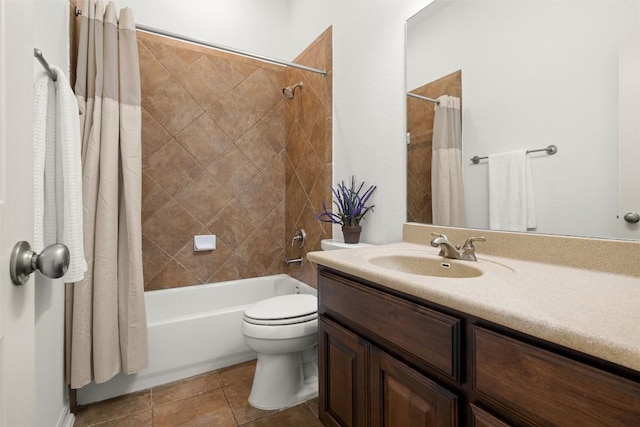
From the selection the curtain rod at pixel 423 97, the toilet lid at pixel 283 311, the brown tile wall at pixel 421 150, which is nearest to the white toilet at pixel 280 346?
the toilet lid at pixel 283 311

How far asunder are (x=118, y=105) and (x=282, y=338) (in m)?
1.50

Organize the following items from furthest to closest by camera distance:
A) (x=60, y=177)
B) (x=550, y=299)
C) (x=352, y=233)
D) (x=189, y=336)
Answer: (x=189, y=336) → (x=352, y=233) → (x=60, y=177) → (x=550, y=299)

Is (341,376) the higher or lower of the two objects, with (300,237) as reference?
lower

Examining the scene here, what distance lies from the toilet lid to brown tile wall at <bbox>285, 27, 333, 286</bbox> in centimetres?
43

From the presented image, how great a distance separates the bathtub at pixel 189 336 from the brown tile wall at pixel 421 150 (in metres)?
1.00

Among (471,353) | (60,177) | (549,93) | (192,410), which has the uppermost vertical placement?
(549,93)

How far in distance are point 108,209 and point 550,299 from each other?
1.83 m

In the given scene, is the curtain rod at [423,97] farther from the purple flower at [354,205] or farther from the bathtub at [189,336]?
the bathtub at [189,336]

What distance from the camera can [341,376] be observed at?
1172mm

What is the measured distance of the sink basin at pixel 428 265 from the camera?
3.62 feet

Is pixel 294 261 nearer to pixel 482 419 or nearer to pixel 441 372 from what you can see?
pixel 441 372

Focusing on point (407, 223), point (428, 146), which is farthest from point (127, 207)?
point (428, 146)

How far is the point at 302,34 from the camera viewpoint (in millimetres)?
2490

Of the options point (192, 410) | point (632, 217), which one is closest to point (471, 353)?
point (632, 217)
